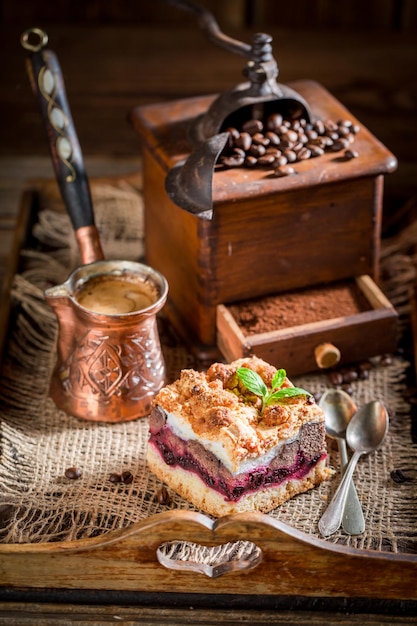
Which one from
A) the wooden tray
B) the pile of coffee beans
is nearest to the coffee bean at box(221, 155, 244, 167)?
the pile of coffee beans

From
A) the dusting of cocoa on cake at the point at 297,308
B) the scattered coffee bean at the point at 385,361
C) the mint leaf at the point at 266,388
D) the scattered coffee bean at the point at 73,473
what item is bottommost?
the scattered coffee bean at the point at 385,361

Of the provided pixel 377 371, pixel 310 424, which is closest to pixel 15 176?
pixel 377 371

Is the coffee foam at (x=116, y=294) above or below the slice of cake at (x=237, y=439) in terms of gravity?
above

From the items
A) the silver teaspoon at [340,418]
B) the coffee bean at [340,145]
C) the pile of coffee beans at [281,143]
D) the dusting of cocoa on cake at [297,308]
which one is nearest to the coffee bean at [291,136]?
the pile of coffee beans at [281,143]

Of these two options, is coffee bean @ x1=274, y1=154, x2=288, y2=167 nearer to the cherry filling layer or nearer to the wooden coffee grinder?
the wooden coffee grinder

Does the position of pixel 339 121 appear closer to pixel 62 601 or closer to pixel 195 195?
pixel 195 195

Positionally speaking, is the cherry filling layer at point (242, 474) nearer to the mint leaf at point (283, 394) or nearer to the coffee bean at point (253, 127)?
the mint leaf at point (283, 394)
